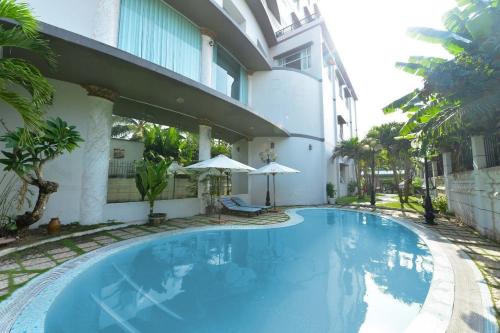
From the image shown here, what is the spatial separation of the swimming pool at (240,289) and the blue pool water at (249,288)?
17 millimetres

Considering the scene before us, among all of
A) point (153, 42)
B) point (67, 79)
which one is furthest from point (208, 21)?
point (67, 79)

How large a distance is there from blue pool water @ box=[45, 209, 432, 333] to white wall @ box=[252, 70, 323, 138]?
492 inches

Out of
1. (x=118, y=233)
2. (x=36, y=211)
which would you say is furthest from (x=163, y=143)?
(x=36, y=211)

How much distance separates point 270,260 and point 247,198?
10.7 metres

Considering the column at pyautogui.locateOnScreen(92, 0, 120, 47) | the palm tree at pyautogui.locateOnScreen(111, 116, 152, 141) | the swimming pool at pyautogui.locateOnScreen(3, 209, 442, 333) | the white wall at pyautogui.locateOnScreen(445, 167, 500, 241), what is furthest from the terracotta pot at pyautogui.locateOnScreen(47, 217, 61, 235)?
the palm tree at pyautogui.locateOnScreen(111, 116, 152, 141)

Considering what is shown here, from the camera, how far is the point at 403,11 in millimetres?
7633

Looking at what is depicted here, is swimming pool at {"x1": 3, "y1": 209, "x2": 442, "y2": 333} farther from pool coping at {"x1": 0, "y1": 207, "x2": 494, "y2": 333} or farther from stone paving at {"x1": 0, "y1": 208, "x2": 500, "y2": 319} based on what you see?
stone paving at {"x1": 0, "y1": 208, "x2": 500, "y2": 319}

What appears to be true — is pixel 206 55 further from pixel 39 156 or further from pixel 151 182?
pixel 39 156

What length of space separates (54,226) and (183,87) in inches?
254

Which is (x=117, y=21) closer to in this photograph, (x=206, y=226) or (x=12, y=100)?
(x=12, y=100)

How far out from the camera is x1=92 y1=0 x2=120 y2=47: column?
7.51 m

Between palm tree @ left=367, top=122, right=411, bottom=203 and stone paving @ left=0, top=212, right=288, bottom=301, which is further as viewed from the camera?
palm tree @ left=367, top=122, right=411, bottom=203

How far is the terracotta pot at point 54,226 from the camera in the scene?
274 inches

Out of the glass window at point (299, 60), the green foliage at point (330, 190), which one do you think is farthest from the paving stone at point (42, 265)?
the glass window at point (299, 60)
